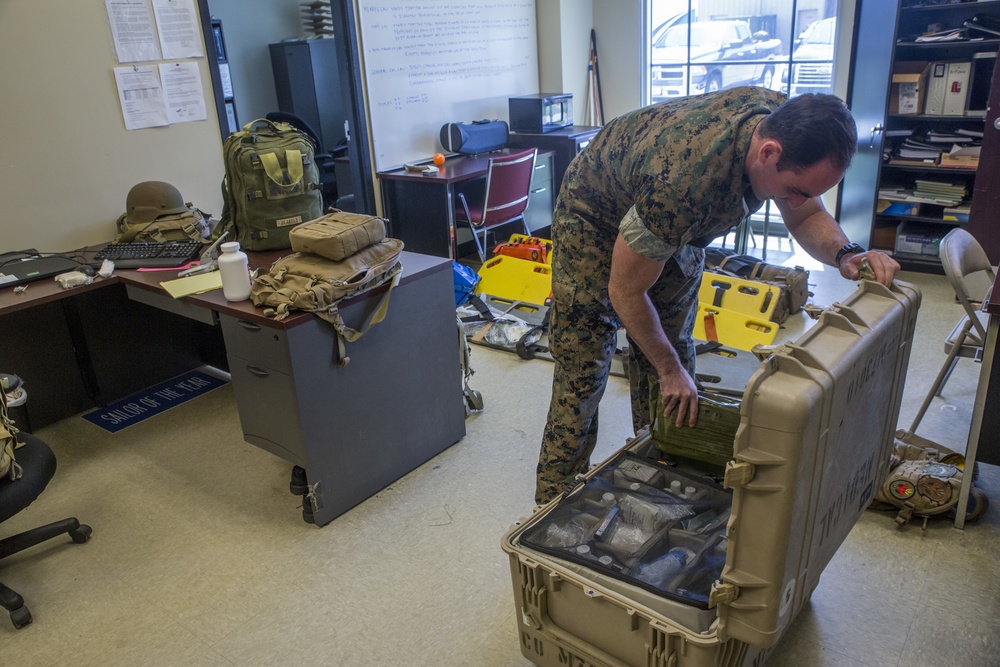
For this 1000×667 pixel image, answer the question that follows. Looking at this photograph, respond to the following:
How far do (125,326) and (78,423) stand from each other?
1.51 ft

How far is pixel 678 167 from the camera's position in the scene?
5.19ft

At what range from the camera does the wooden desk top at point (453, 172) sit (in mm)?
4266

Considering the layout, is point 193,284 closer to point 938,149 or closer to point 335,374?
point 335,374

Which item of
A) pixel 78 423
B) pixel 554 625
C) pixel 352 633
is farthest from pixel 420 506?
pixel 78 423

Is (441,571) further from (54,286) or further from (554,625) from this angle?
(54,286)

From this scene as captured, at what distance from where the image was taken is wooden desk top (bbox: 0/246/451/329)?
232 cm

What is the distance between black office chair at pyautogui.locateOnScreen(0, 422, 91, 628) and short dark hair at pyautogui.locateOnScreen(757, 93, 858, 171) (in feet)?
6.76

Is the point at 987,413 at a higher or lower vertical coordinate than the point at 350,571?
higher

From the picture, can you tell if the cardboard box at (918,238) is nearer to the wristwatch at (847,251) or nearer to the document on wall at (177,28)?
the wristwatch at (847,251)

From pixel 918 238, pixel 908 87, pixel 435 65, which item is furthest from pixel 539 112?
pixel 918 238

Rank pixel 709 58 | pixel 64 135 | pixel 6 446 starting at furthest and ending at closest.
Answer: pixel 709 58 → pixel 64 135 → pixel 6 446

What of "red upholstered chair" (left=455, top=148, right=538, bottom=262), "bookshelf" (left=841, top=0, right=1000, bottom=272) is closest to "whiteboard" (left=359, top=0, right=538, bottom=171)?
"red upholstered chair" (left=455, top=148, right=538, bottom=262)

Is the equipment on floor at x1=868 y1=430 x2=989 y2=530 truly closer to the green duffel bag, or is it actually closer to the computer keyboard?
the green duffel bag

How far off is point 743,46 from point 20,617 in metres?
Answer: 5.11
